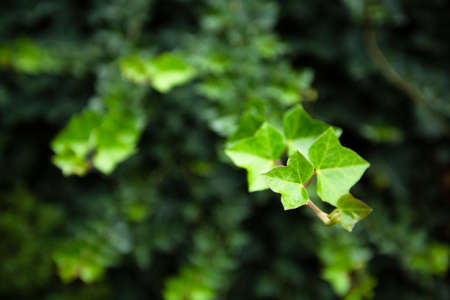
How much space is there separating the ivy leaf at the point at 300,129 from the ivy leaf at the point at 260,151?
0.11 feet

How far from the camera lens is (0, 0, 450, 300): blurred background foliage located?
870 millimetres

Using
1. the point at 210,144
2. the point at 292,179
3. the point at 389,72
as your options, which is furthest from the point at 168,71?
the point at 389,72

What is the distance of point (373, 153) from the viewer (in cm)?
123

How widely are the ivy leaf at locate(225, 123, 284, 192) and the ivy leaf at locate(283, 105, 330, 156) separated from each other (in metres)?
0.03

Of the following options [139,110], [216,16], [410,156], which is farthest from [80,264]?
[410,156]

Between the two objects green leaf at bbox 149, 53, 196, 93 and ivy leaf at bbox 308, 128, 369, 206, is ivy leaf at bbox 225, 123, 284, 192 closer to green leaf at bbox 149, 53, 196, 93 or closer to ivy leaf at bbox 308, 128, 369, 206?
ivy leaf at bbox 308, 128, 369, 206

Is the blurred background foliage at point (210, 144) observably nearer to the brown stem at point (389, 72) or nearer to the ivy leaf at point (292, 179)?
the brown stem at point (389, 72)

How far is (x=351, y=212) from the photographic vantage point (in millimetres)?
365

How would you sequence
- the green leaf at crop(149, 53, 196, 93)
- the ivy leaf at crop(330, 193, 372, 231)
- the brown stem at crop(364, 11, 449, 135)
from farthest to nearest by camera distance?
the brown stem at crop(364, 11, 449, 135) → the green leaf at crop(149, 53, 196, 93) → the ivy leaf at crop(330, 193, 372, 231)

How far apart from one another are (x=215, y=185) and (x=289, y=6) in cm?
63

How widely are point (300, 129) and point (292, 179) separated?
0.38 feet

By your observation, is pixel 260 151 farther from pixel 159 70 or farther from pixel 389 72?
pixel 389 72

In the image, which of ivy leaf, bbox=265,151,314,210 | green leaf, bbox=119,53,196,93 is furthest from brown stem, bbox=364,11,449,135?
ivy leaf, bbox=265,151,314,210

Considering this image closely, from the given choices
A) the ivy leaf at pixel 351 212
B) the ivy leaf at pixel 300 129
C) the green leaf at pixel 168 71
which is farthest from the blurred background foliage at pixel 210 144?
the ivy leaf at pixel 351 212
